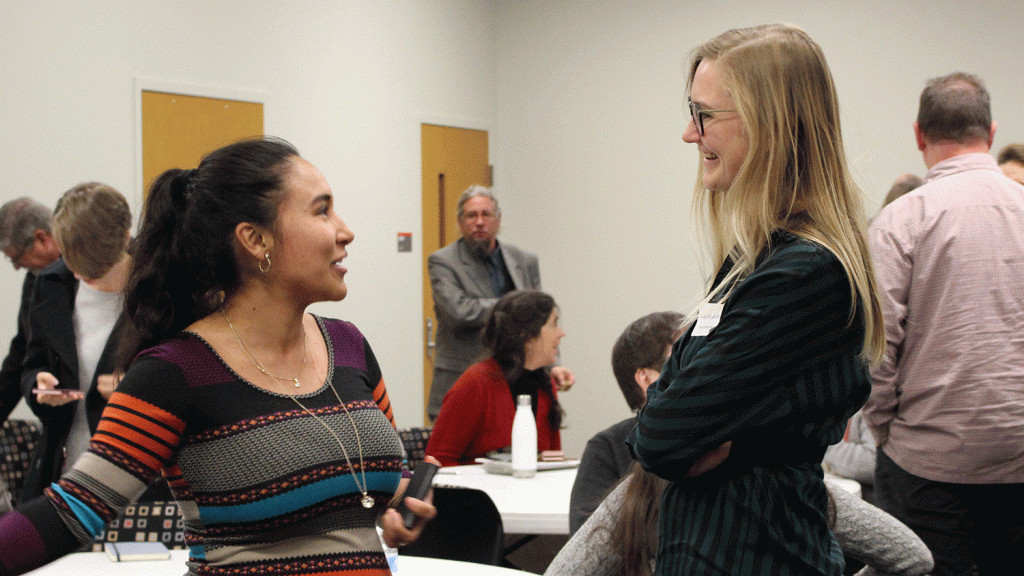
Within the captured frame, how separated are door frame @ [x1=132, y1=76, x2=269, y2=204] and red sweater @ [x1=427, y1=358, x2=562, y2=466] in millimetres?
1903

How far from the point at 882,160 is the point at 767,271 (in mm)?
Result: 5011

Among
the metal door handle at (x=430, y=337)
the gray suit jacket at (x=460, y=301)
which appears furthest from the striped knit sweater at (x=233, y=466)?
the metal door handle at (x=430, y=337)

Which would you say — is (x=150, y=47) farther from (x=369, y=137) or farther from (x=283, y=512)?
(x=283, y=512)

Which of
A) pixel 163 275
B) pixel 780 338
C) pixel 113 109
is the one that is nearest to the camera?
pixel 780 338

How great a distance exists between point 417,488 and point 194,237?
545mm

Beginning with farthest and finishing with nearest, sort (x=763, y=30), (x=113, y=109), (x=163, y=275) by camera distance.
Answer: (x=113, y=109) < (x=163, y=275) < (x=763, y=30)

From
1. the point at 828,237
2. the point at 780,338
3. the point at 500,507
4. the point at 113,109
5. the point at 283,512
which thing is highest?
the point at 113,109

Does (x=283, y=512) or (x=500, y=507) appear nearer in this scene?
(x=283, y=512)

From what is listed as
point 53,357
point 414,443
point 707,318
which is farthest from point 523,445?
point 707,318

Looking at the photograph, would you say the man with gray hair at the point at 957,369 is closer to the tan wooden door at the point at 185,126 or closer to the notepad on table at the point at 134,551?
the notepad on table at the point at 134,551

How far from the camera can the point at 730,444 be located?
1.15 metres

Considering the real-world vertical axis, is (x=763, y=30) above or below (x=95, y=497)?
above

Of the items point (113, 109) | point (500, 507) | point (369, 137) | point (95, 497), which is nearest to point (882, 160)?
point (369, 137)

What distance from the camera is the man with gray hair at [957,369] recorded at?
8.10 ft
